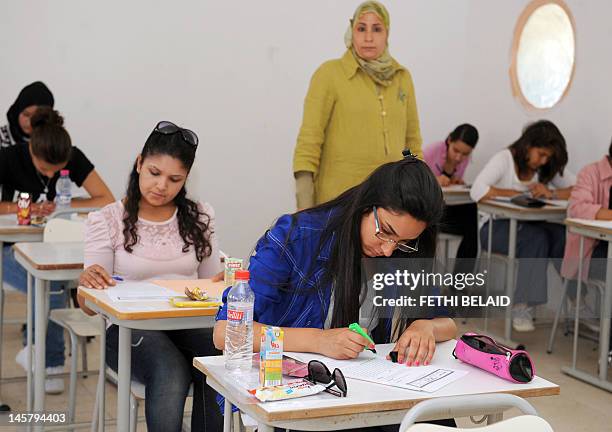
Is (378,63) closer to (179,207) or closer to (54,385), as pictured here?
(179,207)

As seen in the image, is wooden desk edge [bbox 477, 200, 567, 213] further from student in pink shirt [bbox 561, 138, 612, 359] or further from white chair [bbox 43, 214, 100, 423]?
white chair [bbox 43, 214, 100, 423]

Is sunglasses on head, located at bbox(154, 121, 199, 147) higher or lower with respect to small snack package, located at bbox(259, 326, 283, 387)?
higher

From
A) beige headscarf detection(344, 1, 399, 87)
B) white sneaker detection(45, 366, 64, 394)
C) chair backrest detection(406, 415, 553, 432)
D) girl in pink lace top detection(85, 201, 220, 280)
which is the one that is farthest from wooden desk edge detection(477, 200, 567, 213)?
chair backrest detection(406, 415, 553, 432)

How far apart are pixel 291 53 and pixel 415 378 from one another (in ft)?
15.1

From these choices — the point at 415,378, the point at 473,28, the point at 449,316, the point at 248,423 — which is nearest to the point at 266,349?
the point at 248,423

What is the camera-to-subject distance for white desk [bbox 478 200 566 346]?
5.25 metres

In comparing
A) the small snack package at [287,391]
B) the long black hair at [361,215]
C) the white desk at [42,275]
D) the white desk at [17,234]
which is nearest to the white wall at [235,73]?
the white desk at [17,234]

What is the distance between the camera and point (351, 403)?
181 centimetres

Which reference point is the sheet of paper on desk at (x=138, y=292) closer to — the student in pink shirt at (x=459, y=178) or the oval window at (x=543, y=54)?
the student in pink shirt at (x=459, y=178)

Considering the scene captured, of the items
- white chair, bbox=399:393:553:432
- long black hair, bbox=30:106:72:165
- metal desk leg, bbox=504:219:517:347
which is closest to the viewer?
white chair, bbox=399:393:553:432

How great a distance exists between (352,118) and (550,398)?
1.69m

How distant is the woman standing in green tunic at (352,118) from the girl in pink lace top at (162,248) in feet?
3.13

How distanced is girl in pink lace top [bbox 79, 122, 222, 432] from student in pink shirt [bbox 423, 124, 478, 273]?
10.7ft

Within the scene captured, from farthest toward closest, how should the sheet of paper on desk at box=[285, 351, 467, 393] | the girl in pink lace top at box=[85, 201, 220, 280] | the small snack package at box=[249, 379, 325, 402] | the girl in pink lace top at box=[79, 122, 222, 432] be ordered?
1. the girl in pink lace top at box=[85, 201, 220, 280]
2. the girl in pink lace top at box=[79, 122, 222, 432]
3. the sheet of paper on desk at box=[285, 351, 467, 393]
4. the small snack package at box=[249, 379, 325, 402]
